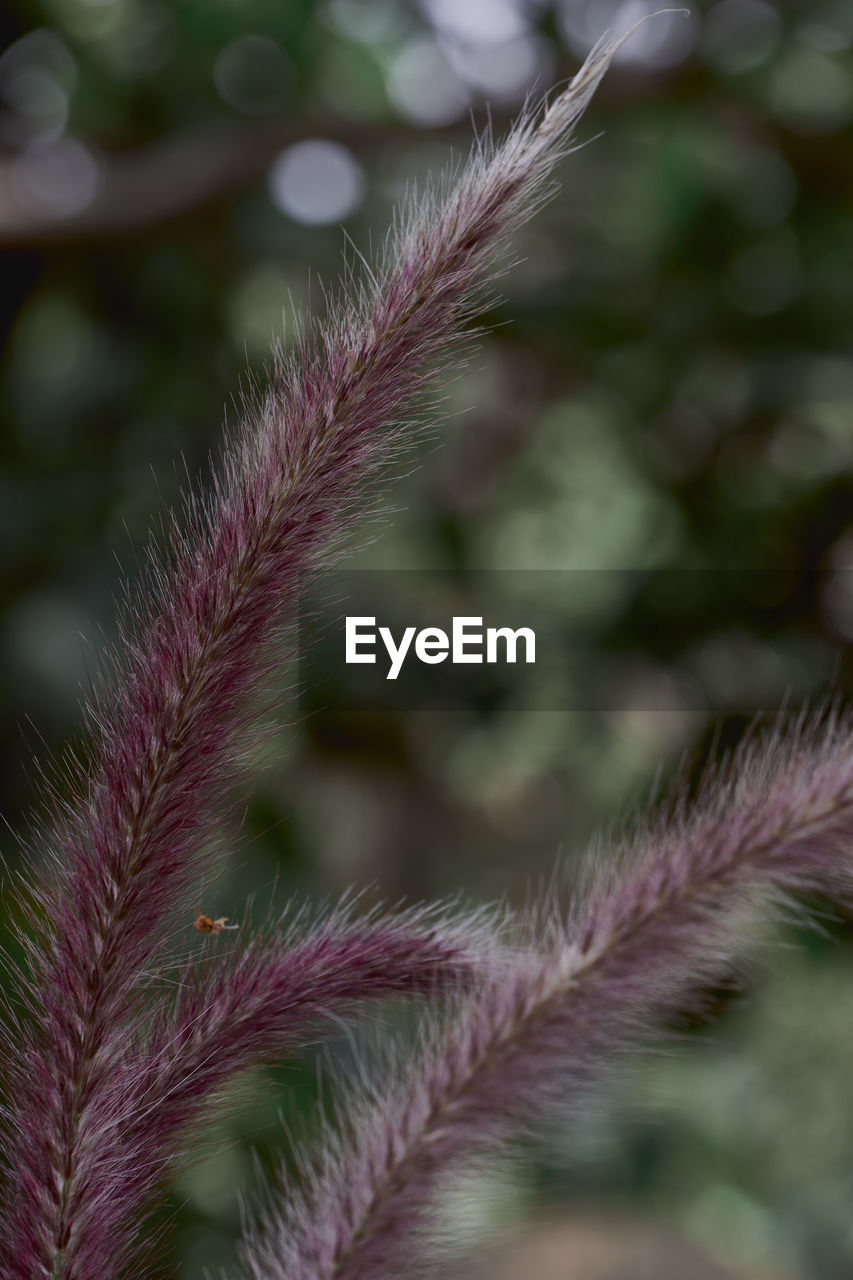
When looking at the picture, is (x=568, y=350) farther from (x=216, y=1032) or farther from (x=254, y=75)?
(x=216, y=1032)

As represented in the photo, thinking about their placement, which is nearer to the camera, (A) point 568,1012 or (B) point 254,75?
(A) point 568,1012

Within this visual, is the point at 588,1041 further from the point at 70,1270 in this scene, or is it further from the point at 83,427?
the point at 83,427

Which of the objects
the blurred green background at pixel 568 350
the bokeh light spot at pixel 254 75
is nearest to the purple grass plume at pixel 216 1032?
the blurred green background at pixel 568 350

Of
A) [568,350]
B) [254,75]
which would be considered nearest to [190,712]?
[568,350]

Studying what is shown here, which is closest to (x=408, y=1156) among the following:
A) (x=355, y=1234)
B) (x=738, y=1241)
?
(x=355, y=1234)

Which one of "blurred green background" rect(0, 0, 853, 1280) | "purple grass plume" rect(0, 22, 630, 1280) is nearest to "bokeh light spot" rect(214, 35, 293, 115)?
"blurred green background" rect(0, 0, 853, 1280)

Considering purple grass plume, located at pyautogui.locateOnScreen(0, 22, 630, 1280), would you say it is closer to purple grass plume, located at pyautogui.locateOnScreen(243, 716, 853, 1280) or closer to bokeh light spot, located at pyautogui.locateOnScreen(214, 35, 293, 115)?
purple grass plume, located at pyautogui.locateOnScreen(243, 716, 853, 1280)
